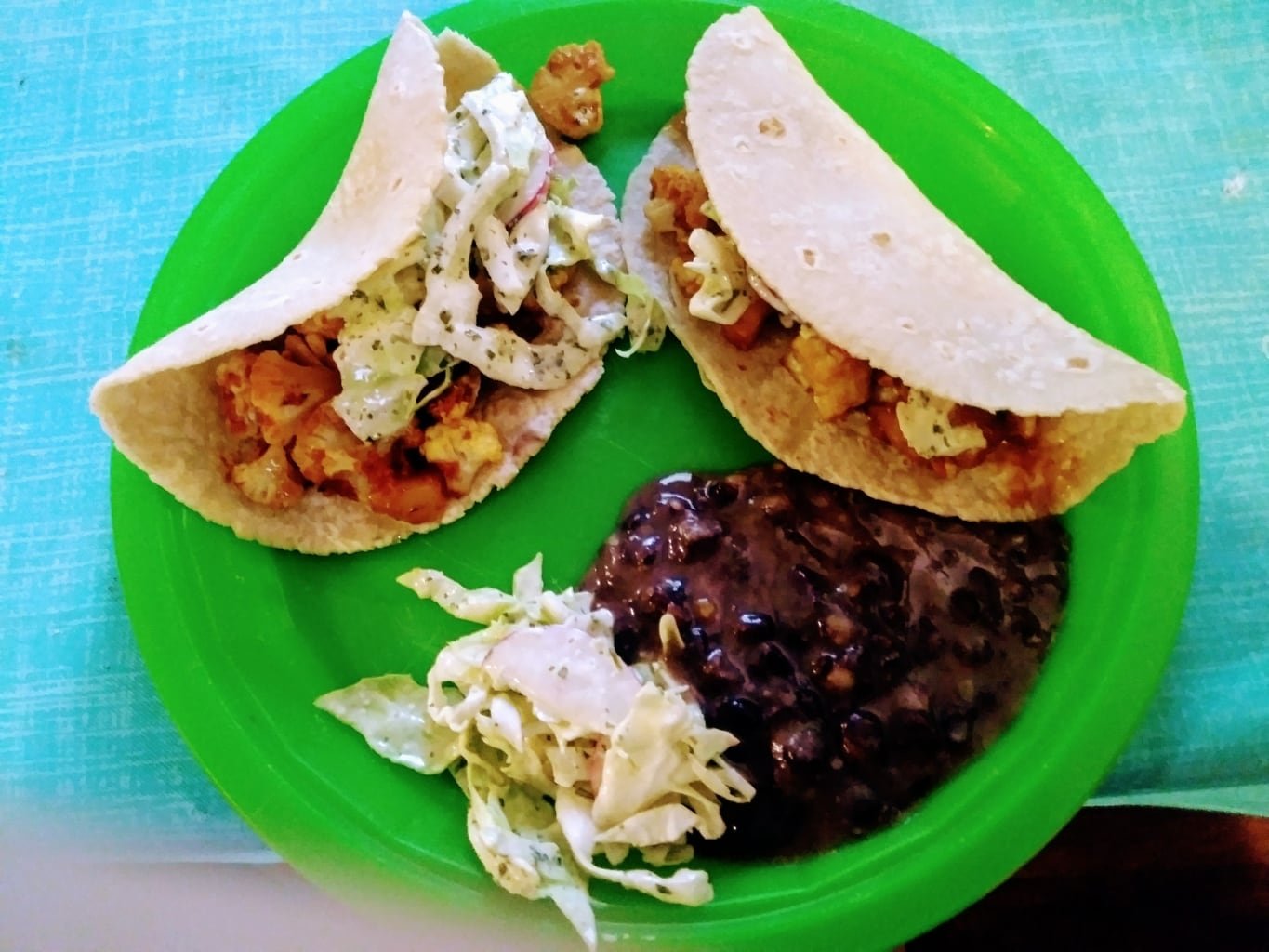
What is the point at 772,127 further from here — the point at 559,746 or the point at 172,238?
the point at 172,238

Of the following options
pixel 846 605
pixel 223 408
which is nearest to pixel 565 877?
pixel 846 605

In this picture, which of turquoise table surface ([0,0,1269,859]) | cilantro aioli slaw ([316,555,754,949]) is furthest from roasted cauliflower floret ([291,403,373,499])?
turquoise table surface ([0,0,1269,859])

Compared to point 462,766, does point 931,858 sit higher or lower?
higher

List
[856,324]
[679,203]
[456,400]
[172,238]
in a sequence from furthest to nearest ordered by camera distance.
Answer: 1. [172,238]
2. [679,203]
3. [456,400]
4. [856,324]

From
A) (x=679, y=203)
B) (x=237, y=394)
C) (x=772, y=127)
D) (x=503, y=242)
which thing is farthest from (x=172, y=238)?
(x=772, y=127)

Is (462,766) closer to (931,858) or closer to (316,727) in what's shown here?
(316,727)

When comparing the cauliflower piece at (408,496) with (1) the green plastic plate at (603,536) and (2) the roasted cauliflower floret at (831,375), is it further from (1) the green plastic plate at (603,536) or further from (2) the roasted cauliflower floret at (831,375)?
(2) the roasted cauliflower floret at (831,375)
